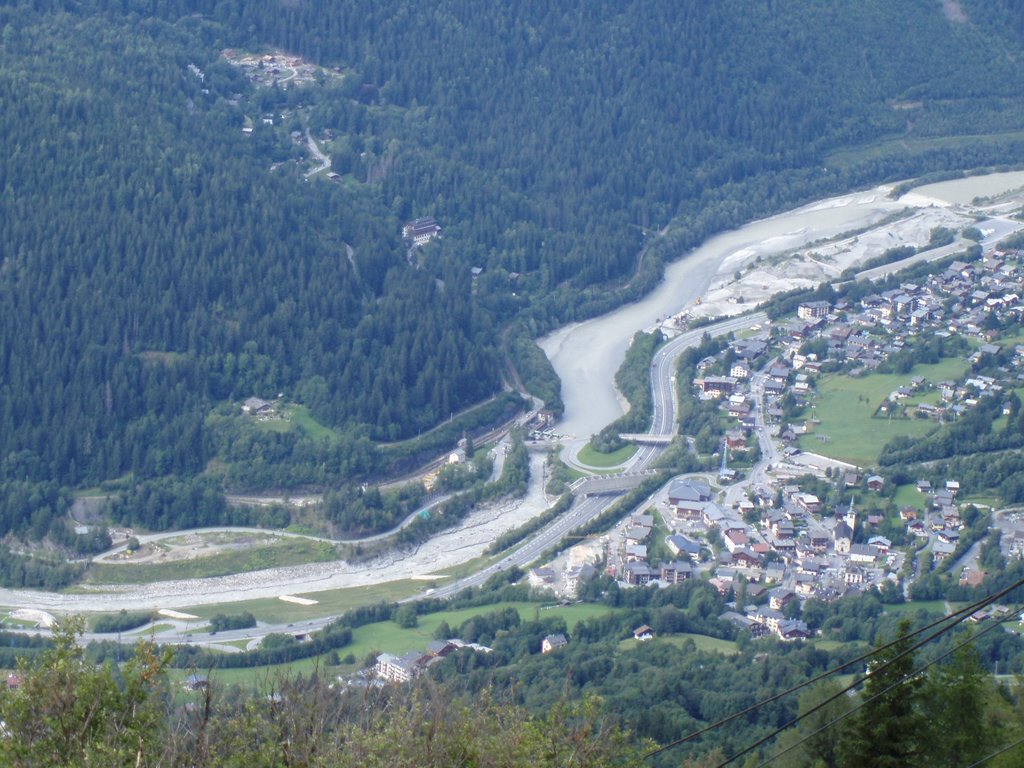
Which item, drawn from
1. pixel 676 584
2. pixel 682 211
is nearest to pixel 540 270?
pixel 682 211

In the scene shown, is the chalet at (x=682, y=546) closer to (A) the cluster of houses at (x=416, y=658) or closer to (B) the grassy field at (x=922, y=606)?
(B) the grassy field at (x=922, y=606)

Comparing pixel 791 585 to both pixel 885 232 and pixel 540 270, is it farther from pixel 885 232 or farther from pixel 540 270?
pixel 885 232

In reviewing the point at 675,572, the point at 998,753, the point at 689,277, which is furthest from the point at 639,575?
the point at 689,277

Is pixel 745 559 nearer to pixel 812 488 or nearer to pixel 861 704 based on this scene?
pixel 812 488

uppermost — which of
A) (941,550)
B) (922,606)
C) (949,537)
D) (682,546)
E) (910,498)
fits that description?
(910,498)

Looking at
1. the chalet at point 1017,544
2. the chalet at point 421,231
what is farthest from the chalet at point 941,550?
the chalet at point 421,231

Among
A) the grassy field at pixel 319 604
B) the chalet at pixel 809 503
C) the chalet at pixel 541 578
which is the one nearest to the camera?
the grassy field at pixel 319 604

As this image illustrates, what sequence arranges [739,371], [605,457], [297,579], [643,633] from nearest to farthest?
[643,633] → [297,579] → [605,457] → [739,371]

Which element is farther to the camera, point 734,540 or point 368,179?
point 368,179
